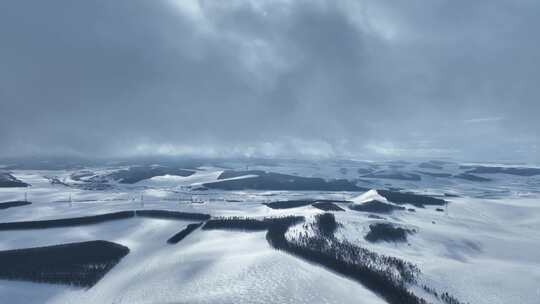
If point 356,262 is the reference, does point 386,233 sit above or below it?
above

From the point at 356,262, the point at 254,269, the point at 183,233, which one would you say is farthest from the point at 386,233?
the point at 183,233

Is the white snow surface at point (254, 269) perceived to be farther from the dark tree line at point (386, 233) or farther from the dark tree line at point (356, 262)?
the dark tree line at point (356, 262)

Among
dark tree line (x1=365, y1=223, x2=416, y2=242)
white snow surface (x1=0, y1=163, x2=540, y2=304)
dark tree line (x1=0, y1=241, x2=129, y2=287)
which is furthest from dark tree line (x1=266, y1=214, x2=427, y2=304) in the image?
dark tree line (x1=0, y1=241, x2=129, y2=287)

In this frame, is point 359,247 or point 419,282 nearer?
point 419,282

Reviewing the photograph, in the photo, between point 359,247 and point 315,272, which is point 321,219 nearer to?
point 359,247

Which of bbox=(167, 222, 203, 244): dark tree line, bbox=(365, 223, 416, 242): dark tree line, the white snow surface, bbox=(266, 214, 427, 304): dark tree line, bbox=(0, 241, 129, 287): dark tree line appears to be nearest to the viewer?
the white snow surface

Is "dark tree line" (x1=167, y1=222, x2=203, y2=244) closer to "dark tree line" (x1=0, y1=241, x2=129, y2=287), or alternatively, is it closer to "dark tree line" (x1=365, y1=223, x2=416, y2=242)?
"dark tree line" (x1=0, y1=241, x2=129, y2=287)

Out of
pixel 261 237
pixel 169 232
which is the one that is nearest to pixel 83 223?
pixel 169 232

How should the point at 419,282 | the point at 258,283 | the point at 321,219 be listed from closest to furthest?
1. the point at 258,283
2. the point at 419,282
3. the point at 321,219

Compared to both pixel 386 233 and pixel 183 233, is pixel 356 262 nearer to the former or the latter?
pixel 386 233

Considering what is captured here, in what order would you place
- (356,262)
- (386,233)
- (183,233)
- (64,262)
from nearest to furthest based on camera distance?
(356,262) → (64,262) → (183,233) → (386,233)

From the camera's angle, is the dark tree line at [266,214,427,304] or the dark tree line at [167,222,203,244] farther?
the dark tree line at [167,222,203,244]
